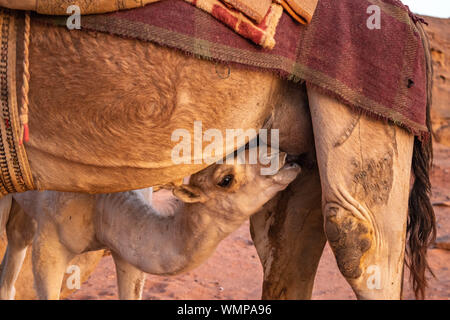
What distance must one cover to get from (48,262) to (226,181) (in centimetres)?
161

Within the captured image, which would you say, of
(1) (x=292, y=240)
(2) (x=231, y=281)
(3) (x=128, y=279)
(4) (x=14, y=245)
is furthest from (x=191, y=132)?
(2) (x=231, y=281)

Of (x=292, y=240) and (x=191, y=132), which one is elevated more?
(x=191, y=132)

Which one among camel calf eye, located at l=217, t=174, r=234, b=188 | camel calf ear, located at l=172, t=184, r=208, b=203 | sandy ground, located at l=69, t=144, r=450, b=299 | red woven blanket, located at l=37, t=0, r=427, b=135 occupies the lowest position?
sandy ground, located at l=69, t=144, r=450, b=299

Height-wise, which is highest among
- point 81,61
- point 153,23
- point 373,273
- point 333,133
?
point 153,23

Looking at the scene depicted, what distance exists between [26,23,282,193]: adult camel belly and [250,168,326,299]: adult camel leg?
885 millimetres

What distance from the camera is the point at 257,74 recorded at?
8.21 feet

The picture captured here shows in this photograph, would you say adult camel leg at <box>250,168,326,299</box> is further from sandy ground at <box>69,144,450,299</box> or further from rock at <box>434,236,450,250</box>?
rock at <box>434,236,450,250</box>

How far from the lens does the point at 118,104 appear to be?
2398mm

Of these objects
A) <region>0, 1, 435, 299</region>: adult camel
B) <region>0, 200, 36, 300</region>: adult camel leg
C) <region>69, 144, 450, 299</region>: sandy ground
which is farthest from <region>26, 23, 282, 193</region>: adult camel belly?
<region>69, 144, 450, 299</region>: sandy ground

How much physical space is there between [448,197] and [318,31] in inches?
317

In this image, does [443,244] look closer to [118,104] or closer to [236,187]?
[236,187]

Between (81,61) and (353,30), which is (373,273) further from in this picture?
(81,61)

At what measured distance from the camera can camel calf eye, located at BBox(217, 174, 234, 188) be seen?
122 inches
